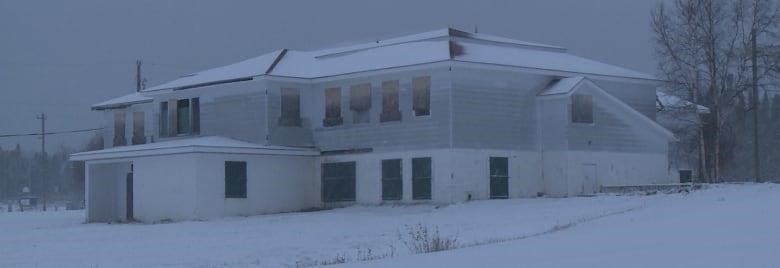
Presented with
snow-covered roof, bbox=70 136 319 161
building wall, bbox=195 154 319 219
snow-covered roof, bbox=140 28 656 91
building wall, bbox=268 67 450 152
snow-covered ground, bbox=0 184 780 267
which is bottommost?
snow-covered ground, bbox=0 184 780 267

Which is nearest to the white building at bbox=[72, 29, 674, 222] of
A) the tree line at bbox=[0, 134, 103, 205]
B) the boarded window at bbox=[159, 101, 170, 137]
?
the boarded window at bbox=[159, 101, 170, 137]

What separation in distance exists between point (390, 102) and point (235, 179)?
6563mm

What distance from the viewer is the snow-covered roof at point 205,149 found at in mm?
40688

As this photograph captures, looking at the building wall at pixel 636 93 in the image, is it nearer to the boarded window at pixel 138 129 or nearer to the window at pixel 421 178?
the window at pixel 421 178

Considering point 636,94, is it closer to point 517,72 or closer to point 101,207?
point 517,72

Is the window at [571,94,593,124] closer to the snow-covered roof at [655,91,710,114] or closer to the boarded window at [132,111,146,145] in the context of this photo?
the snow-covered roof at [655,91,710,114]

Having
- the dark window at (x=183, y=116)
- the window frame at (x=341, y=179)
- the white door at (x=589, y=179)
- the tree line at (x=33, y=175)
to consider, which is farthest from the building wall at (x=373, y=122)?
the tree line at (x=33, y=175)

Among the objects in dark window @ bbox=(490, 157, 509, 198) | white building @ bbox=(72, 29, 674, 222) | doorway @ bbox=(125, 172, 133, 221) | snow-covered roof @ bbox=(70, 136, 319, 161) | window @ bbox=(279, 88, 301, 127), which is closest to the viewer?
snow-covered roof @ bbox=(70, 136, 319, 161)

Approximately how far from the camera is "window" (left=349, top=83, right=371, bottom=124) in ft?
142

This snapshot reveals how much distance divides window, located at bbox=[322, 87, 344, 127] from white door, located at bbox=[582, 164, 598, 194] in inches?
383

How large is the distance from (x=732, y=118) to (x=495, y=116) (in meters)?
17.5

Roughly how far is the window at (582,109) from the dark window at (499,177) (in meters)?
3.28

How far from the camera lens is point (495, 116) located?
1649 inches

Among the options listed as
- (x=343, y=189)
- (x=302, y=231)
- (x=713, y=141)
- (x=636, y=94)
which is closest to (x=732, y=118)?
(x=713, y=141)
